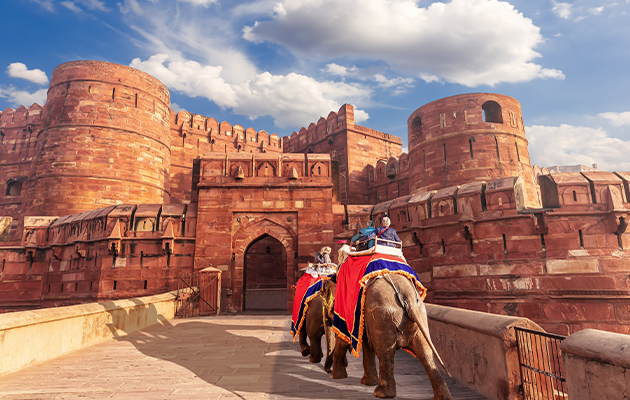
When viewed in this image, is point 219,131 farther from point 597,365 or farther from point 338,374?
point 597,365

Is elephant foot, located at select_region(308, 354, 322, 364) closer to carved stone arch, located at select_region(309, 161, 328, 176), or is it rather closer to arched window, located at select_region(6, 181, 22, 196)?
carved stone arch, located at select_region(309, 161, 328, 176)

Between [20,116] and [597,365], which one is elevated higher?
[20,116]

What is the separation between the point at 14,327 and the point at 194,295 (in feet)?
23.2

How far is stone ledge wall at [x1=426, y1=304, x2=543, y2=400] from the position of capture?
327cm

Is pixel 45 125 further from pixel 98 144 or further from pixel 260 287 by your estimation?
pixel 260 287

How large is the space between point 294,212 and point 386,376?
33.0ft

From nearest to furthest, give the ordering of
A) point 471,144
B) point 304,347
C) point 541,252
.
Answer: point 304,347 < point 541,252 < point 471,144

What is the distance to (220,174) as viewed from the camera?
13.6 m

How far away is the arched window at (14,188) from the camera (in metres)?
26.5

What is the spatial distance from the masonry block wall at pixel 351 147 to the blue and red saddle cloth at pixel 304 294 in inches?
652

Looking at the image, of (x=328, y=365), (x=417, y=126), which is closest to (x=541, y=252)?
(x=328, y=365)

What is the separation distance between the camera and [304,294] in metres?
6.15

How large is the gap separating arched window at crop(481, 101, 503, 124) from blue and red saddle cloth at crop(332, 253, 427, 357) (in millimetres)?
14805

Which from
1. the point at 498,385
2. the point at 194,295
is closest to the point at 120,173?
the point at 194,295
